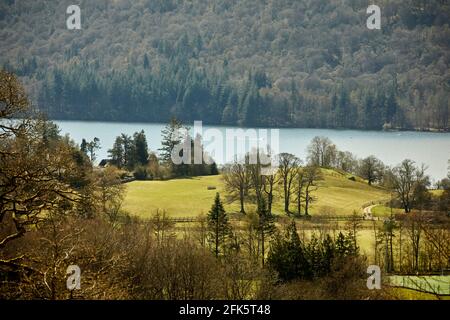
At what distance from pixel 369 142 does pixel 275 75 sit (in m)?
85.4

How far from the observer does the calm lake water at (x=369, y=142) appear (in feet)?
228

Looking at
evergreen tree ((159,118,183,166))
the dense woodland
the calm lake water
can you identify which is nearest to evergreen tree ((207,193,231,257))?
the dense woodland

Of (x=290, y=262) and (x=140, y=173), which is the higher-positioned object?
(x=140, y=173)

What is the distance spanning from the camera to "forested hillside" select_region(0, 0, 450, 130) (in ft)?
395

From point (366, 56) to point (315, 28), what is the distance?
28.1 m

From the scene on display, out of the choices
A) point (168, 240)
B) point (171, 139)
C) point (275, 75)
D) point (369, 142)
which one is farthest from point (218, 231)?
point (275, 75)

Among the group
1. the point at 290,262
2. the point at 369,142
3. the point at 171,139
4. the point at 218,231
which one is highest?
the point at 171,139

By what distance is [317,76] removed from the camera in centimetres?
16488

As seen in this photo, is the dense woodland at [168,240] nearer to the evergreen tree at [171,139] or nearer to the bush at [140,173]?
the bush at [140,173]

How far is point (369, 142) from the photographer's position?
290ft

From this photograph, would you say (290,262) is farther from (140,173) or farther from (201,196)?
(140,173)

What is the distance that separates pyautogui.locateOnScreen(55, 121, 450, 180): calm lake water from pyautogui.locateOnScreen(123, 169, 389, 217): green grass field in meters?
11.1

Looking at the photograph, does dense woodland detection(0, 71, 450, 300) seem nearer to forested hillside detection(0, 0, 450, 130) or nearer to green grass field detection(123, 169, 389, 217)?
green grass field detection(123, 169, 389, 217)
